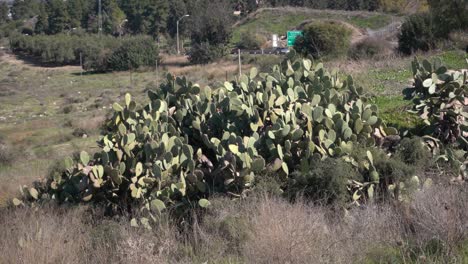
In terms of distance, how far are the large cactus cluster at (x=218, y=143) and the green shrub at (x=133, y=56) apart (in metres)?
60.4

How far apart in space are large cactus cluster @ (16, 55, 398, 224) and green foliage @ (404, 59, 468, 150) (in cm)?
49

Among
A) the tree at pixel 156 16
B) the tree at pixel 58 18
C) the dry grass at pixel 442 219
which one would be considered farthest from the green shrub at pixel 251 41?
the dry grass at pixel 442 219

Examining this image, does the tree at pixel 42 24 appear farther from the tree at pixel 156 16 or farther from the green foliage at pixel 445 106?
the green foliage at pixel 445 106

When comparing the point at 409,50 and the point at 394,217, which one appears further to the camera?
the point at 409,50

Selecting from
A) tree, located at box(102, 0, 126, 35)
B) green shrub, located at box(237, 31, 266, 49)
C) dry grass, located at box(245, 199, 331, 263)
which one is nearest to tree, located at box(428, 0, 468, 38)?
dry grass, located at box(245, 199, 331, 263)

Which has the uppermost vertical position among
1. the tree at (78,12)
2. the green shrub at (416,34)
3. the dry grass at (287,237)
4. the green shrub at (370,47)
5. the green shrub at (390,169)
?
the tree at (78,12)

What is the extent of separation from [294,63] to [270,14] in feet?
254

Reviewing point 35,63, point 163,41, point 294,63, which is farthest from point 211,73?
point 163,41

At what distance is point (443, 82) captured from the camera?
24.4ft

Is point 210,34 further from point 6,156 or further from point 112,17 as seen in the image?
point 112,17

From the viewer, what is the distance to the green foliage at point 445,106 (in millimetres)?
7336

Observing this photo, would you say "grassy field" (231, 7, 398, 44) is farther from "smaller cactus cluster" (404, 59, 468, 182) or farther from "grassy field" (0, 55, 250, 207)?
"smaller cactus cluster" (404, 59, 468, 182)

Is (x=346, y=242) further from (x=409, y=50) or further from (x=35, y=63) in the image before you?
(x=35, y=63)

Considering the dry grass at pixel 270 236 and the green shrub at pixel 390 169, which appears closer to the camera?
the dry grass at pixel 270 236
